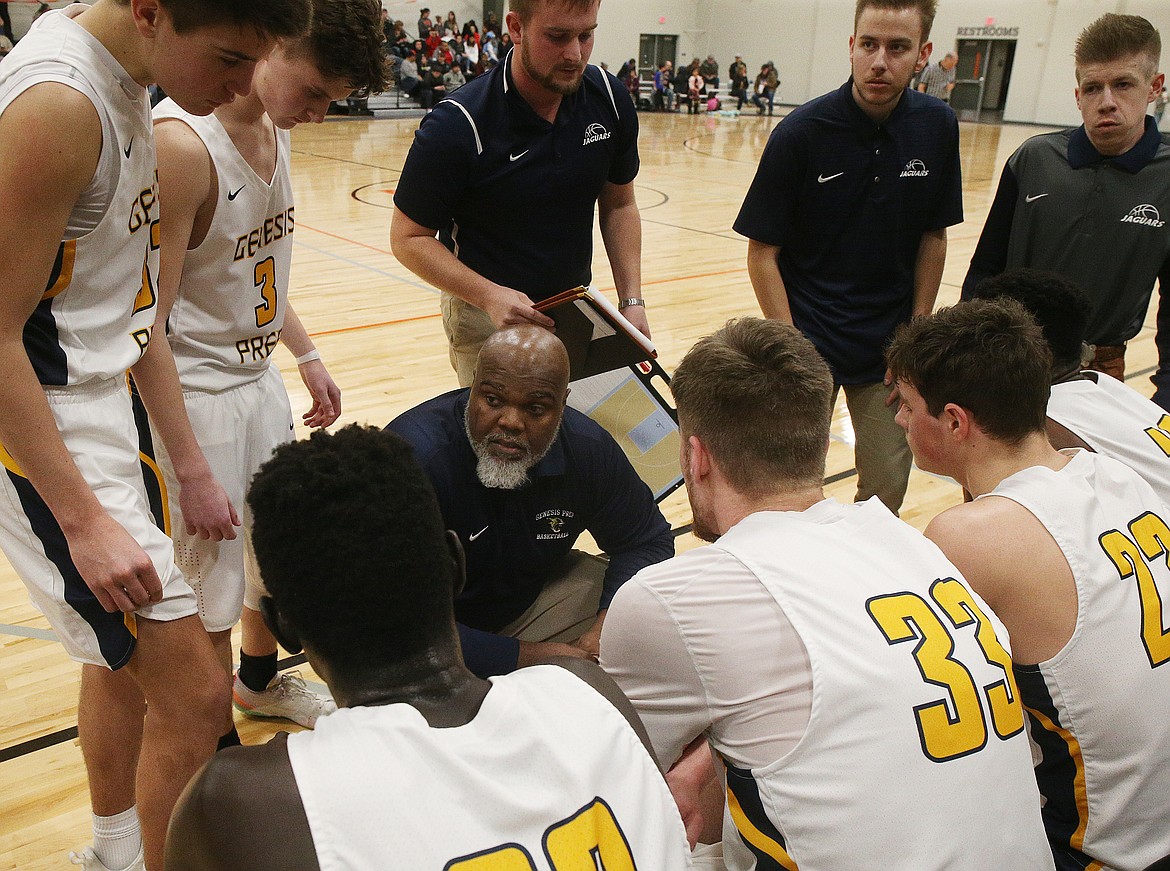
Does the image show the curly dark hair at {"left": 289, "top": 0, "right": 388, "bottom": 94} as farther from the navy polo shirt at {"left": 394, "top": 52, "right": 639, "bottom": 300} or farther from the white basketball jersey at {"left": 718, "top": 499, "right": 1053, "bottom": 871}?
the white basketball jersey at {"left": 718, "top": 499, "right": 1053, "bottom": 871}

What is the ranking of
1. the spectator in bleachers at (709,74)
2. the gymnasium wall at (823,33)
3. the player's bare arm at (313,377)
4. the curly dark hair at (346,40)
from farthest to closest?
the spectator in bleachers at (709,74) → the gymnasium wall at (823,33) → the player's bare arm at (313,377) → the curly dark hair at (346,40)

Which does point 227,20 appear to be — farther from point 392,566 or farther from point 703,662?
point 703,662

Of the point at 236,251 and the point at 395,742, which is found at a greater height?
the point at 236,251

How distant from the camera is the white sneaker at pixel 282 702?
284cm

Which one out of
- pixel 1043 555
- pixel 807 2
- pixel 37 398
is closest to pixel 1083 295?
pixel 1043 555

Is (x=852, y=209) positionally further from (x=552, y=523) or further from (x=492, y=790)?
(x=492, y=790)

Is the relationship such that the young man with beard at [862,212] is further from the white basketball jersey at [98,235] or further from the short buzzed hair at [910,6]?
the white basketball jersey at [98,235]

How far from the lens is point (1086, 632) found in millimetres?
1678

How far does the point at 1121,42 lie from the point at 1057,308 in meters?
1.21

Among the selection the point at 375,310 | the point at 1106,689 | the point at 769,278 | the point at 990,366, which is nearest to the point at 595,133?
the point at 769,278

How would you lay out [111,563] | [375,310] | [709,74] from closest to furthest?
[111,563], [375,310], [709,74]

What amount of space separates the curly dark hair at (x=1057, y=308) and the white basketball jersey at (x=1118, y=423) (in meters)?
0.12

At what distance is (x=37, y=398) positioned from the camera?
1.57m

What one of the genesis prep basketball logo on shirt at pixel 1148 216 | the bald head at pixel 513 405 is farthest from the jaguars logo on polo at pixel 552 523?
the genesis prep basketball logo on shirt at pixel 1148 216
